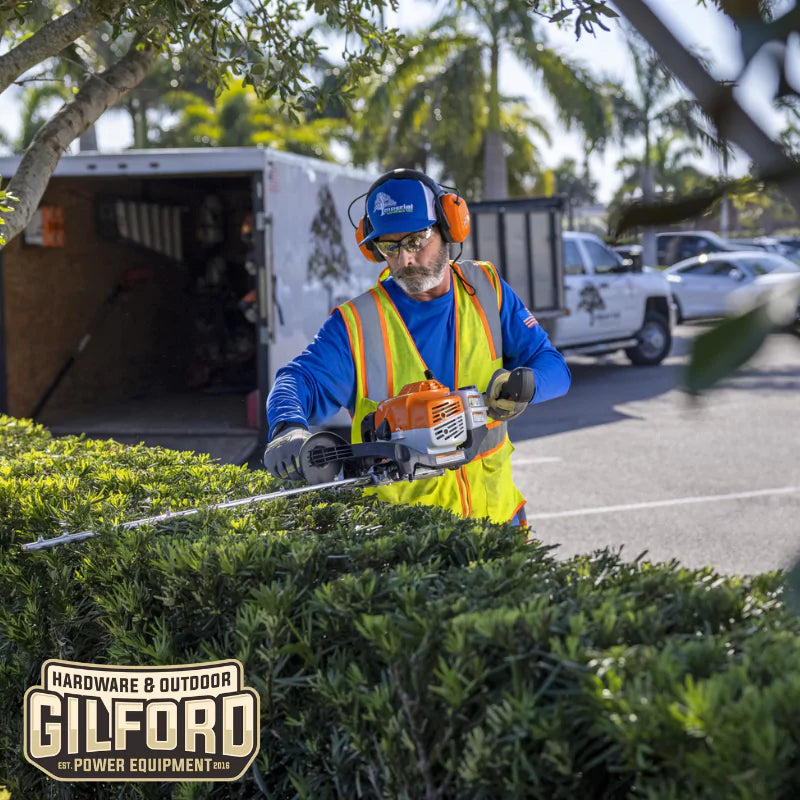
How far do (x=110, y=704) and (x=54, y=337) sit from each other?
10.7 m

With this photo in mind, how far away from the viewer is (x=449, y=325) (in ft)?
12.2

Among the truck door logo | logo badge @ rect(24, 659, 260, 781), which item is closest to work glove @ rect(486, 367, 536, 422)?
logo badge @ rect(24, 659, 260, 781)

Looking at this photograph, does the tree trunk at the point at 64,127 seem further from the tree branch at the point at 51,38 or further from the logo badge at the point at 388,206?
the logo badge at the point at 388,206

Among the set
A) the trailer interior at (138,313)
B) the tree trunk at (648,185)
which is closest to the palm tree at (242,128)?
the trailer interior at (138,313)

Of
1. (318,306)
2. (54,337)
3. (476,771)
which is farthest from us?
(54,337)

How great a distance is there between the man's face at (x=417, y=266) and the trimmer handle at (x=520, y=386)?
1.52 ft

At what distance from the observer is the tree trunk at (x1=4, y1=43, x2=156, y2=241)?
4.21 metres

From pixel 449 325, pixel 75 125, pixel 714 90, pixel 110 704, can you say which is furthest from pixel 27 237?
pixel 714 90

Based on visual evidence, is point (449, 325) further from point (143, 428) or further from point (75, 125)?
point (143, 428)

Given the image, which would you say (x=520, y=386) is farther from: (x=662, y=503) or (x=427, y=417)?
(x=662, y=503)

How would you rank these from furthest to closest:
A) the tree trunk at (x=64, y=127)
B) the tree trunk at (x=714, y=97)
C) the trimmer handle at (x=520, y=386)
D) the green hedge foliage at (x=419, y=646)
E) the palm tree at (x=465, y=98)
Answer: the palm tree at (x=465, y=98)
the tree trunk at (x=64, y=127)
the trimmer handle at (x=520, y=386)
the green hedge foliage at (x=419, y=646)
the tree trunk at (x=714, y=97)

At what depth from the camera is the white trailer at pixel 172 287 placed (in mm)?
10383

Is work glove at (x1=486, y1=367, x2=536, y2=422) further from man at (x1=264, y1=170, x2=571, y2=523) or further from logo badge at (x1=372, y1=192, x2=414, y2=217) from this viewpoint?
logo badge at (x1=372, y1=192, x2=414, y2=217)

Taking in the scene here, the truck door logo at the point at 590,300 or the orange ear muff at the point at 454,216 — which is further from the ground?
the orange ear muff at the point at 454,216
